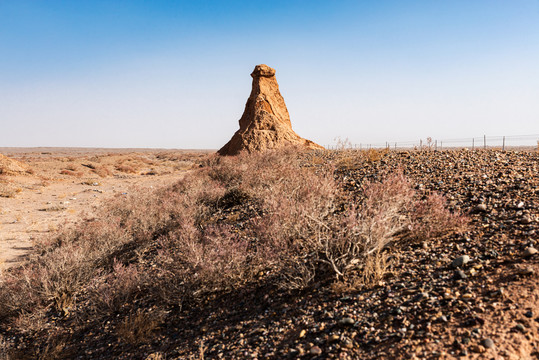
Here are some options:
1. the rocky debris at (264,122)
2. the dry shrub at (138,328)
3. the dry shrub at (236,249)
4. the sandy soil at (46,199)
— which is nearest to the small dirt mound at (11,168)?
the sandy soil at (46,199)

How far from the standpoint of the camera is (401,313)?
10.9ft

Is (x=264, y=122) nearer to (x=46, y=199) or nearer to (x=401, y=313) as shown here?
(x=46, y=199)

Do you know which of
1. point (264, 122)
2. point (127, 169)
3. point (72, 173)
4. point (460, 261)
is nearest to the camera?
point (460, 261)

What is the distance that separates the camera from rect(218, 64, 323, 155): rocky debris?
60.7 ft

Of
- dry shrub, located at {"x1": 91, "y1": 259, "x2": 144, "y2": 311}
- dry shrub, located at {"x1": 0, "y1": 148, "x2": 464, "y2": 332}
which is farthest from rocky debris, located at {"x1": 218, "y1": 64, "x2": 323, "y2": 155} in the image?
dry shrub, located at {"x1": 91, "y1": 259, "x2": 144, "y2": 311}

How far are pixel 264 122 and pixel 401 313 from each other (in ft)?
57.6

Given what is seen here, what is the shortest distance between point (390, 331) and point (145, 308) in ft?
13.7

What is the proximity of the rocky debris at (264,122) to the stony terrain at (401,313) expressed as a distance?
13.3 metres

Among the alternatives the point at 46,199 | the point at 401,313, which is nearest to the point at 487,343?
the point at 401,313

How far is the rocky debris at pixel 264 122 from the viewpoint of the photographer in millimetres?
18500

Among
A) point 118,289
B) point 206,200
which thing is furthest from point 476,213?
point 206,200

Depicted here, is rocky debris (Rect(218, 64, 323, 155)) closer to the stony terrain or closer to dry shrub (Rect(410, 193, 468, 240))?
dry shrub (Rect(410, 193, 468, 240))

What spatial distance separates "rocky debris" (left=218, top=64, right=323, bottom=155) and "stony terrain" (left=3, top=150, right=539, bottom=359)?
13295mm

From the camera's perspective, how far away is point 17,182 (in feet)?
67.9
